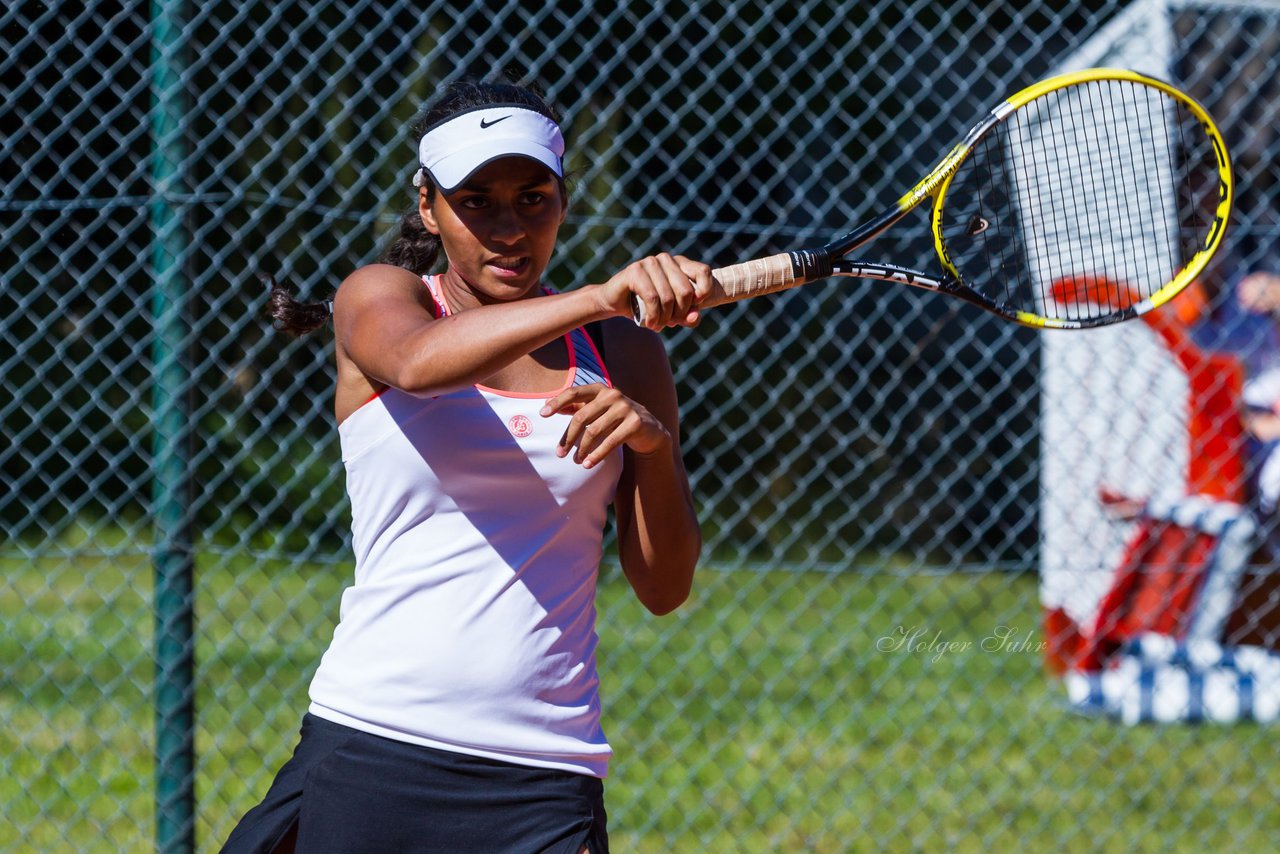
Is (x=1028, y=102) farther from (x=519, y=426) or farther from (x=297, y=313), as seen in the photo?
(x=297, y=313)

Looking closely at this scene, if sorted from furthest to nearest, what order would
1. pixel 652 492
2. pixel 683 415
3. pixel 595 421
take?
1. pixel 683 415
2. pixel 652 492
3. pixel 595 421

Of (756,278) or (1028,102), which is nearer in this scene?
(756,278)

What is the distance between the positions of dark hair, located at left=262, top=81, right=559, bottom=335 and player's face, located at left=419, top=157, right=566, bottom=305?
0.40 ft

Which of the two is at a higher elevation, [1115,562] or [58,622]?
[58,622]

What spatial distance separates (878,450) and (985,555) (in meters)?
1.40

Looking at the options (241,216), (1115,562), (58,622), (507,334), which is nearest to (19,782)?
(58,622)

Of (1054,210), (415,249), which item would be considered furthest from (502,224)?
(1054,210)

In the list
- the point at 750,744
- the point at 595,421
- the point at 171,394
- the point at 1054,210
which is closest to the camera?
the point at 595,421

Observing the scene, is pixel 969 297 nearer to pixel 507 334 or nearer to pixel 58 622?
pixel 507 334

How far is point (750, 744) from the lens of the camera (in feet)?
15.0

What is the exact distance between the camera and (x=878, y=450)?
6438 mm

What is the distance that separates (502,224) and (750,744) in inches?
115

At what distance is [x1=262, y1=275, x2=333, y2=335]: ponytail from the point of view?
224 cm

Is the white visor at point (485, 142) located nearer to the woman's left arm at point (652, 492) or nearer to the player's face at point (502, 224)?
the player's face at point (502, 224)
